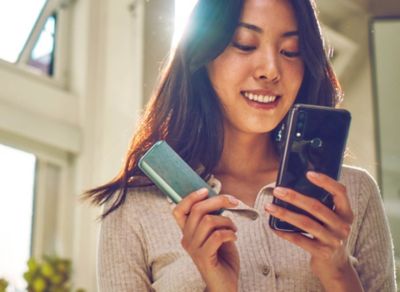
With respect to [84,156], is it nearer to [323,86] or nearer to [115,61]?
[115,61]

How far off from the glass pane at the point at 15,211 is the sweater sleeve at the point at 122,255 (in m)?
1.17

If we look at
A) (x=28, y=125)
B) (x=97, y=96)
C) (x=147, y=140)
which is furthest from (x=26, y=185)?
(x=147, y=140)

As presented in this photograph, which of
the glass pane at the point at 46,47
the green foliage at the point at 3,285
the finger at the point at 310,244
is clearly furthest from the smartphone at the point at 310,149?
the glass pane at the point at 46,47

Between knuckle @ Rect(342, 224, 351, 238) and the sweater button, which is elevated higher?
knuckle @ Rect(342, 224, 351, 238)

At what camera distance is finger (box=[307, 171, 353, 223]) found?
66cm

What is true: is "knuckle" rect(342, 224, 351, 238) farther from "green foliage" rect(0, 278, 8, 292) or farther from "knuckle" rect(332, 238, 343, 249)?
"green foliage" rect(0, 278, 8, 292)

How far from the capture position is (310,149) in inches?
26.8

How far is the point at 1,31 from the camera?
2197 millimetres

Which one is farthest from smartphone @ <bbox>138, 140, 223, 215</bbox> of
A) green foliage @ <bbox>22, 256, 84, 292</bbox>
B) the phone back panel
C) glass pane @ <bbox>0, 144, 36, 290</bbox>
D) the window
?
the window

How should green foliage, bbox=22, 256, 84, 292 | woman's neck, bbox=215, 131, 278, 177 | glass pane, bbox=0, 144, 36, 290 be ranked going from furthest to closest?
glass pane, bbox=0, 144, 36, 290
green foliage, bbox=22, 256, 84, 292
woman's neck, bbox=215, 131, 278, 177

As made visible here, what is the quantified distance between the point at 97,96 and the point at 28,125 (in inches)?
9.8

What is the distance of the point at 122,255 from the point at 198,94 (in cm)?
18

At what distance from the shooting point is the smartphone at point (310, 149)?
2.21 ft

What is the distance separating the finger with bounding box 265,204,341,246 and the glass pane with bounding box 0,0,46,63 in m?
1.64
